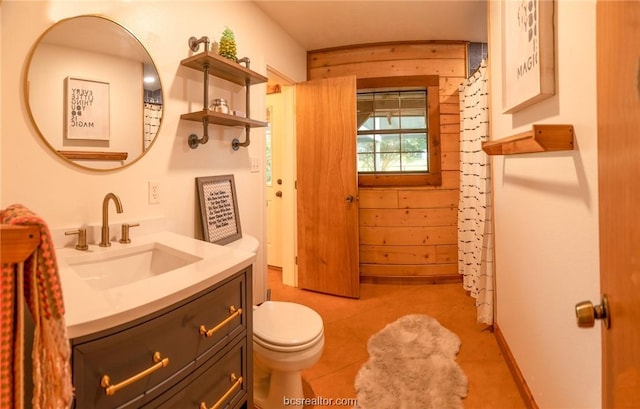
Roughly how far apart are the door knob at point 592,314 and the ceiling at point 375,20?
252 centimetres

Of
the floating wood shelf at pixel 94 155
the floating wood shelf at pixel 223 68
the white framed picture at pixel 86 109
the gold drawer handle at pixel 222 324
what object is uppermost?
the floating wood shelf at pixel 223 68

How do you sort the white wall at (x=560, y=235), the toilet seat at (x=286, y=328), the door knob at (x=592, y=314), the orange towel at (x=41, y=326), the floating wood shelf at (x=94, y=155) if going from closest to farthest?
the orange towel at (x=41, y=326)
the door knob at (x=592, y=314)
the white wall at (x=560, y=235)
the floating wood shelf at (x=94, y=155)
the toilet seat at (x=286, y=328)

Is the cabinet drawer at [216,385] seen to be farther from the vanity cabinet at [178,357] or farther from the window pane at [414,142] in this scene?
the window pane at [414,142]

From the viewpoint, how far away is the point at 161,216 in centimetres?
163

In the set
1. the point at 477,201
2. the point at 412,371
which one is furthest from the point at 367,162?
the point at 412,371

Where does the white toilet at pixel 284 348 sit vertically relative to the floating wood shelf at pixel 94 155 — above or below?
below

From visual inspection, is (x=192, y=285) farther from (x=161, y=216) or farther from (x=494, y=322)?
(x=494, y=322)

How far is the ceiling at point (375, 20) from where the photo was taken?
2.51m

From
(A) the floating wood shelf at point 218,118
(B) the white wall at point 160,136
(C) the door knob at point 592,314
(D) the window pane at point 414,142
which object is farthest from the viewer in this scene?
(D) the window pane at point 414,142

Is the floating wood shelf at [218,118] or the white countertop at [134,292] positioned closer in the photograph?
the white countertop at [134,292]

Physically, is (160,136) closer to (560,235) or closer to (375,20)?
(560,235)

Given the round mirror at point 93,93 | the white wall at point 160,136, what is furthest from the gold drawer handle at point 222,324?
the round mirror at point 93,93

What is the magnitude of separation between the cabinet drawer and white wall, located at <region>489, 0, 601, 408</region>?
1118 millimetres

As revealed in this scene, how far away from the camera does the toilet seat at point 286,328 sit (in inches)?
55.8
